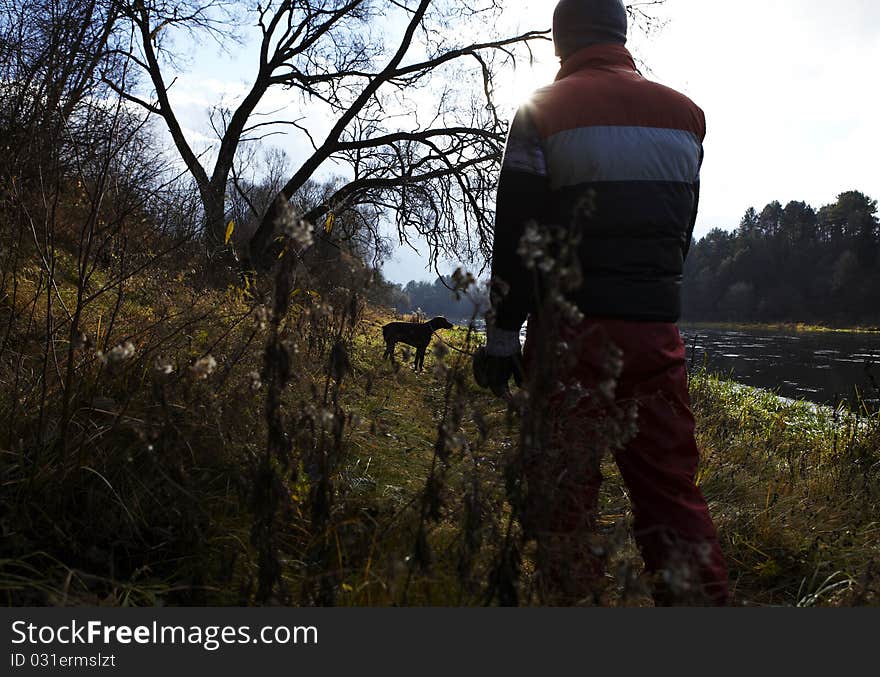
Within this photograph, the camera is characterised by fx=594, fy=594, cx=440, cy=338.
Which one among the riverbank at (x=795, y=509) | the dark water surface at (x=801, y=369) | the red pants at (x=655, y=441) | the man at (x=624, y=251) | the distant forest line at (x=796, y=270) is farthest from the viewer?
the distant forest line at (x=796, y=270)

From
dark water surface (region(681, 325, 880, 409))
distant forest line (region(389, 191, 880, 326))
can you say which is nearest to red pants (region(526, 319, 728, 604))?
dark water surface (region(681, 325, 880, 409))

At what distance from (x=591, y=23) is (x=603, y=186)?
29.5 inches

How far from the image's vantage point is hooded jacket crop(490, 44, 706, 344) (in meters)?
2.13

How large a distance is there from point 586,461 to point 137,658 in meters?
1.30

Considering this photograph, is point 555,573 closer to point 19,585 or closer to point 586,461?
point 586,461

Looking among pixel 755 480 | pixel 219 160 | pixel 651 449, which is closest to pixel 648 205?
pixel 651 449

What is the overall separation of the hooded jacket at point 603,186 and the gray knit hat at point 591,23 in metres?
0.27

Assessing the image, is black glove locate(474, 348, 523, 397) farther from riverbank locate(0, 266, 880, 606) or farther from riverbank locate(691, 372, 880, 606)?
riverbank locate(691, 372, 880, 606)

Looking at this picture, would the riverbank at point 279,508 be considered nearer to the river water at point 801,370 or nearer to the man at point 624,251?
the man at point 624,251

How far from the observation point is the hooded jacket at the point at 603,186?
213 centimetres

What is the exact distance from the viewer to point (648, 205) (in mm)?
2160

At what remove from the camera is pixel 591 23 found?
7.77ft

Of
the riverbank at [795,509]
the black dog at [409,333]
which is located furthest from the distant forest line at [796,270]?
the riverbank at [795,509]

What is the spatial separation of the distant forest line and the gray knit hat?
5944cm
